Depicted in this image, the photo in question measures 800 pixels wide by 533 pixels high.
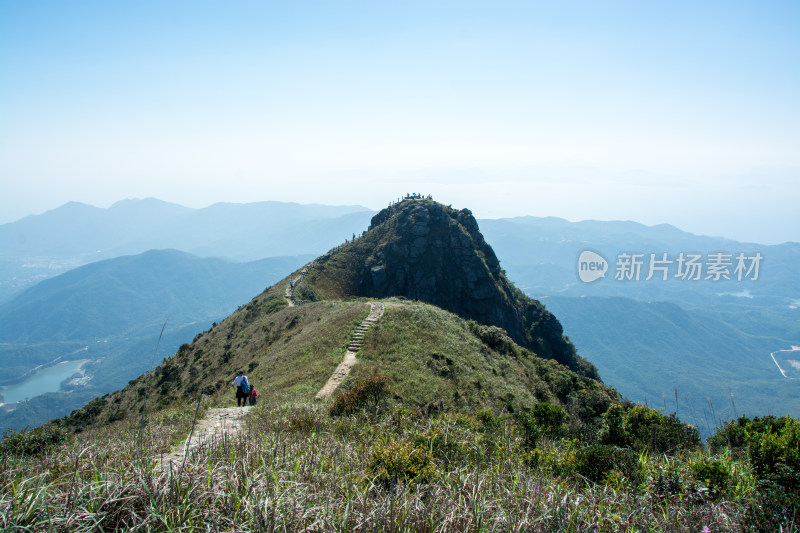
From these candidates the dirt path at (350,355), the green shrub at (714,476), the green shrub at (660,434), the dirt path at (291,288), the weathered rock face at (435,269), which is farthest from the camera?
the weathered rock face at (435,269)

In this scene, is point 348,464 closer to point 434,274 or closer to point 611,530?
point 611,530

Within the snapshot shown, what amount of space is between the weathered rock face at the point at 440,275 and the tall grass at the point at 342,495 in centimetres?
6357

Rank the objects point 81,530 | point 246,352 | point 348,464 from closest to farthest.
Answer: point 81,530
point 348,464
point 246,352

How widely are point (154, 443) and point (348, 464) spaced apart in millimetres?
5216

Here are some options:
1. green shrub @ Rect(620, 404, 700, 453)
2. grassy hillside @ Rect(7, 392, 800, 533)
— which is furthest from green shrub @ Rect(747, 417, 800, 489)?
green shrub @ Rect(620, 404, 700, 453)

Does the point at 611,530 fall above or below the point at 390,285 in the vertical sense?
above

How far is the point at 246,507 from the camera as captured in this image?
4.98m

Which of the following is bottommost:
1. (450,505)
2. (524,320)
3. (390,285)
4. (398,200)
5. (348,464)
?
(524,320)

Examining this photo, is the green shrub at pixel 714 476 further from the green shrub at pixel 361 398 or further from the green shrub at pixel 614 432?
the green shrub at pixel 361 398

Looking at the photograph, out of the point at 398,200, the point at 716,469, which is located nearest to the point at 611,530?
the point at 716,469

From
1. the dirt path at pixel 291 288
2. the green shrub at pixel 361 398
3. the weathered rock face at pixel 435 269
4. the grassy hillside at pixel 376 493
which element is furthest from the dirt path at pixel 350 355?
the weathered rock face at pixel 435 269

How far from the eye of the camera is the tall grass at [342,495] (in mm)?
4871

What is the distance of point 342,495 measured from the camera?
591 centimetres

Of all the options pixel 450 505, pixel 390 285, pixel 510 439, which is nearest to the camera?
pixel 450 505
